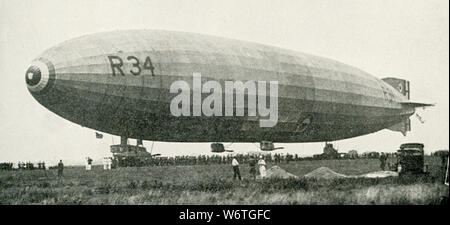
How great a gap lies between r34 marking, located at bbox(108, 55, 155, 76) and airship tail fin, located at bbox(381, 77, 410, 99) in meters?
18.7

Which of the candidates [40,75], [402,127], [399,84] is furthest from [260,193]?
[399,84]

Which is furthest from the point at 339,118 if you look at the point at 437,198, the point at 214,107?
the point at 437,198

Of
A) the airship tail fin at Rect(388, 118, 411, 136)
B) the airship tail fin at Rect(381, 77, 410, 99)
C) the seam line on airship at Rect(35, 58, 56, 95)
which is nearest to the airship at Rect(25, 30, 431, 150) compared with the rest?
the seam line on airship at Rect(35, 58, 56, 95)

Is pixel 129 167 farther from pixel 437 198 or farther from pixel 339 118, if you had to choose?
Result: pixel 437 198

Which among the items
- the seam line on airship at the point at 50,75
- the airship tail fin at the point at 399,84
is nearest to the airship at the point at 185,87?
the seam line on airship at the point at 50,75

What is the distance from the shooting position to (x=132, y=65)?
58.0ft

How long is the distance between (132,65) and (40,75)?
120 inches

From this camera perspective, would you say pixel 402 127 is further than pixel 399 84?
No

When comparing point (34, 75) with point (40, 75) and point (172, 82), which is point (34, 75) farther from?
point (172, 82)

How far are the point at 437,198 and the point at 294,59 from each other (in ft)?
43.9

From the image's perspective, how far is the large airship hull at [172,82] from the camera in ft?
56.5
